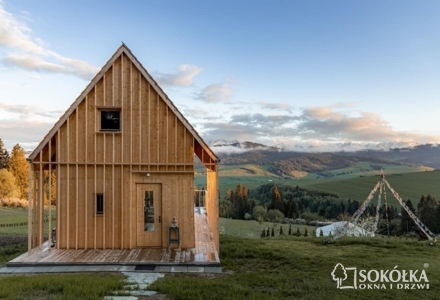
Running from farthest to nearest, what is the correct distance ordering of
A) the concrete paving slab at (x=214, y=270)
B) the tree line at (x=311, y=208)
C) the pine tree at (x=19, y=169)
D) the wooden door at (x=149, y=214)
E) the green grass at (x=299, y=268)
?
1. the pine tree at (x=19, y=169)
2. the tree line at (x=311, y=208)
3. the wooden door at (x=149, y=214)
4. the concrete paving slab at (x=214, y=270)
5. the green grass at (x=299, y=268)

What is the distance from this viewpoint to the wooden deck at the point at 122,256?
941 cm

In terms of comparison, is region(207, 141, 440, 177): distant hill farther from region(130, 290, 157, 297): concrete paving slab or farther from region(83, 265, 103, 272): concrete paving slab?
region(130, 290, 157, 297): concrete paving slab

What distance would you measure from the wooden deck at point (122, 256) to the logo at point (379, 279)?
352 centimetres

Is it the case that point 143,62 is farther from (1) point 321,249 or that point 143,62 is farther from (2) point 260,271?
(1) point 321,249

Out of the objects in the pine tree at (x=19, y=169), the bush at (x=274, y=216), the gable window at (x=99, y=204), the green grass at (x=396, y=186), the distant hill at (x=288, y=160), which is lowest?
the bush at (x=274, y=216)

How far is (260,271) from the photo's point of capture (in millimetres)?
9406

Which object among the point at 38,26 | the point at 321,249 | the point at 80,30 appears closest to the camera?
the point at 321,249

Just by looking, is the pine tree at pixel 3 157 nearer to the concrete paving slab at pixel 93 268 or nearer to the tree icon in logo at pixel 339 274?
the concrete paving slab at pixel 93 268

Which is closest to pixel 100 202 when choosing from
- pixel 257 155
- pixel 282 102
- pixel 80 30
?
pixel 80 30

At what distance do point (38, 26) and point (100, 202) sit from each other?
1318cm

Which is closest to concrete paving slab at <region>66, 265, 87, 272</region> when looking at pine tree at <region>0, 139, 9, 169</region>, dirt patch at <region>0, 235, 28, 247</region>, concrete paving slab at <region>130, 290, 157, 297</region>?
concrete paving slab at <region>130, 290, 157, 297</region>

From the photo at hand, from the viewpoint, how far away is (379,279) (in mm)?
8484

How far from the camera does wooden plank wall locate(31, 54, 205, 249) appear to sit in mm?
11188

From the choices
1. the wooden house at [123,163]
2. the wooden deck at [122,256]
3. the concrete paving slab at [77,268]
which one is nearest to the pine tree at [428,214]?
the wooden deck at [122,256]
